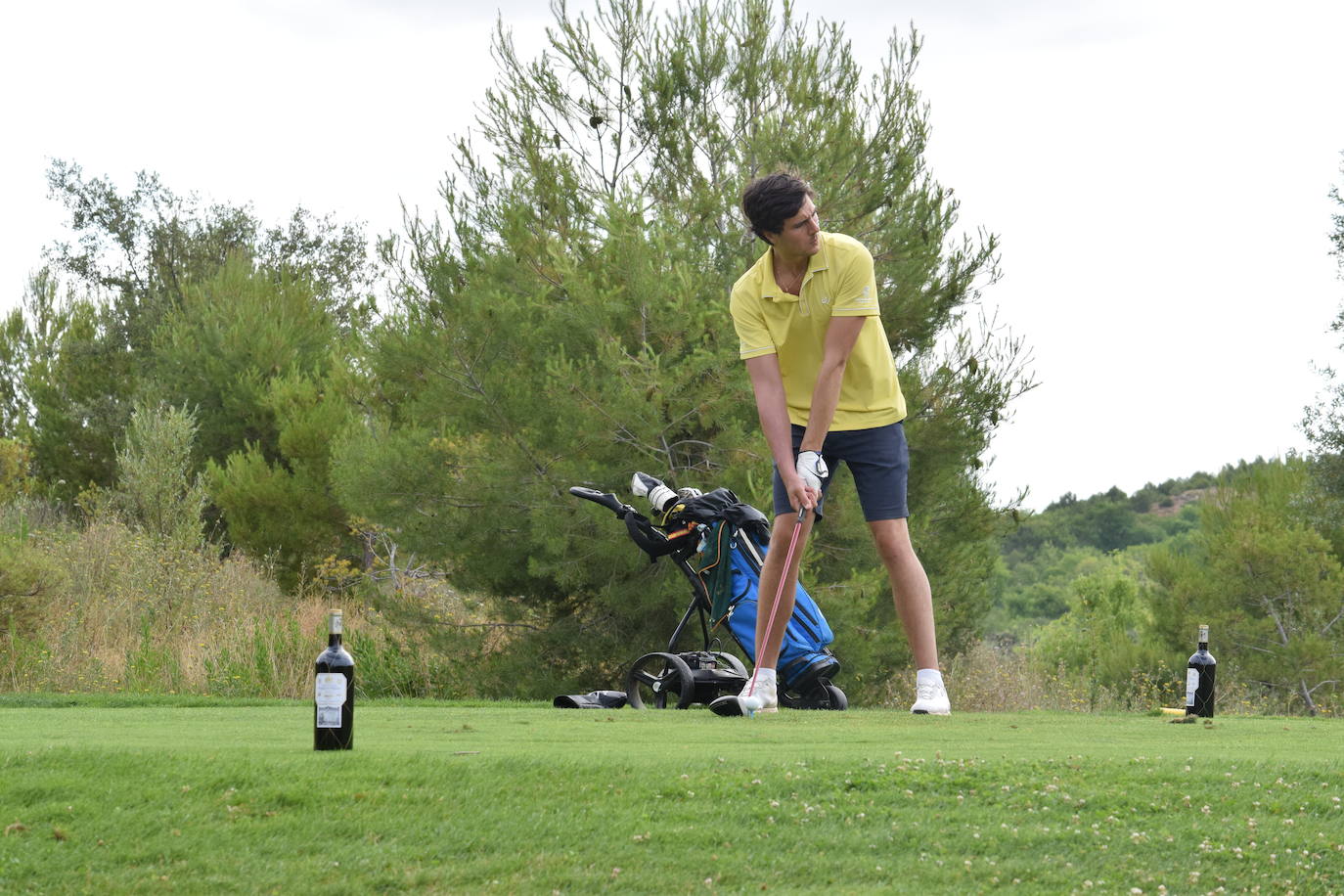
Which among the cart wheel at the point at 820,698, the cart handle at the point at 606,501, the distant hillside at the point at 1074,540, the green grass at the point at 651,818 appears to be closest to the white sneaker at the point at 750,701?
the cart wheel at the point at 820,698

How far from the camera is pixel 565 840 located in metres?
3.55

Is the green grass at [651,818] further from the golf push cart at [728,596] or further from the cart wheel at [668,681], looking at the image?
the golf push cart at [728,596]

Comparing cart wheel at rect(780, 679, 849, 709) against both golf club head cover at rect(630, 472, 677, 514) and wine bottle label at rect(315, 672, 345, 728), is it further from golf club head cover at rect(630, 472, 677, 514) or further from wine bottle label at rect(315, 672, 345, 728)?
wine bottle label at rect(315, 672, 345, 728)

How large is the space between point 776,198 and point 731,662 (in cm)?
241

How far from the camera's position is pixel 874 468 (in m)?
6.18

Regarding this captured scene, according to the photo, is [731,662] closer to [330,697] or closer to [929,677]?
[929,677]

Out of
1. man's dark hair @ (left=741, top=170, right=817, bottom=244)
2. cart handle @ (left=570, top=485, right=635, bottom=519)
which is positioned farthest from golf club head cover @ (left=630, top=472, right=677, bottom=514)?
man's dark hair @ (left=741, top=170, right=817, bottom=244)

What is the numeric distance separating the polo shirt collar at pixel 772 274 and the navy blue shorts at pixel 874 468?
2.09 feet

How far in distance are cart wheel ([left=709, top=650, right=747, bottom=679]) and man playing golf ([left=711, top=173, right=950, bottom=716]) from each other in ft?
2.32

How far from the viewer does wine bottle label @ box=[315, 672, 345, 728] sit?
4129mm

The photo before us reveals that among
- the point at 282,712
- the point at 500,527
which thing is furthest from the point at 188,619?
the point at 282,712

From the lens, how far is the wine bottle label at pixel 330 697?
13.5 feet

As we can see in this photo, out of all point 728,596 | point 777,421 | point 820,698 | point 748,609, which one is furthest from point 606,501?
point 777,421

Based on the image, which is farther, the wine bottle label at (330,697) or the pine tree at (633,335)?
the pine tree at (633,335)
